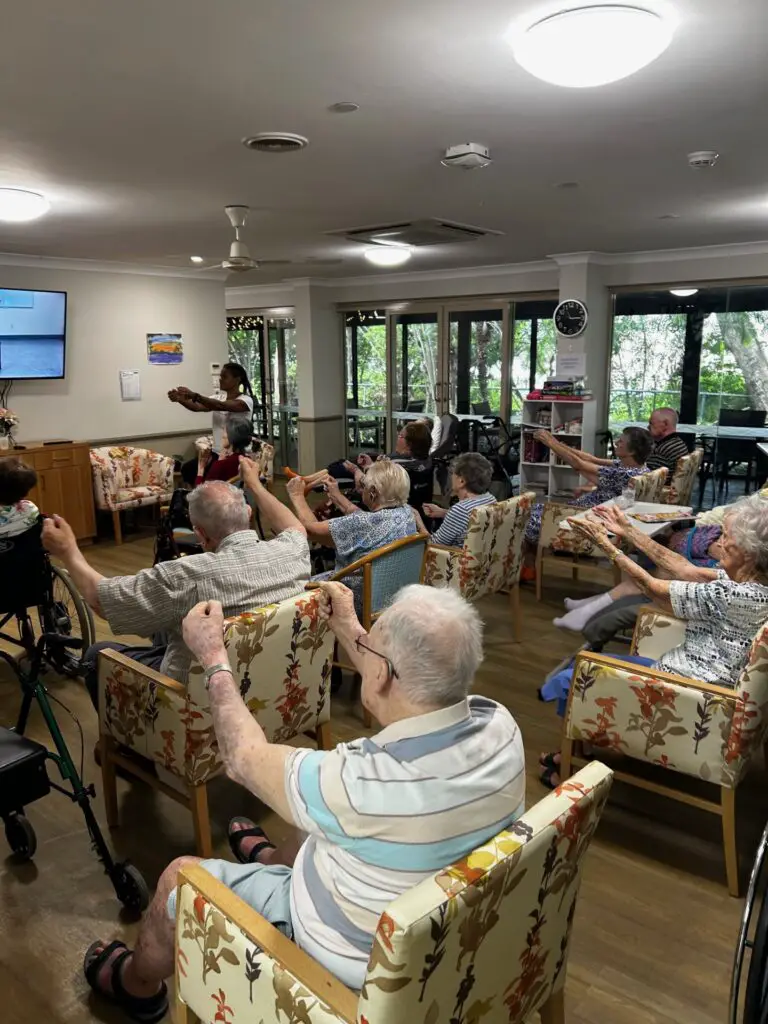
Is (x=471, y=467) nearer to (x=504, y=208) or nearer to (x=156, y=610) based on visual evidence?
(x=504, y=208)

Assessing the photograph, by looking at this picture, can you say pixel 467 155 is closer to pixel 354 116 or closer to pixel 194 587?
pixel 354 116

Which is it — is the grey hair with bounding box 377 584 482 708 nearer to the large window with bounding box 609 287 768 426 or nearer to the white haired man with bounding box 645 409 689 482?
the white haired man with bounding box 645 409 689 482

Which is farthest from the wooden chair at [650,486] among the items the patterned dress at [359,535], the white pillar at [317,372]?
the white pillar at [317,372]

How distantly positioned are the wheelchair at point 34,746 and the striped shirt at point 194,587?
0.28 m

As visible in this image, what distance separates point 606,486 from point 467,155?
2.47 meters

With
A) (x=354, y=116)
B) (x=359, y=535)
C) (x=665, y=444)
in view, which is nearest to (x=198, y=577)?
(x=359, y=535)

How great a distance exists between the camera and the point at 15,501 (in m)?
2.95

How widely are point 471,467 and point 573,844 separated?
9.43ft

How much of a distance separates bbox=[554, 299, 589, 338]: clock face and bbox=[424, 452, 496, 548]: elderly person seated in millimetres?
3352

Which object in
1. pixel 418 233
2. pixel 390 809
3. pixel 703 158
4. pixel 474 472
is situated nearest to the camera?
pixel 390 809

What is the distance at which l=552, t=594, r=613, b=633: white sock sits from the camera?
3.52 metres

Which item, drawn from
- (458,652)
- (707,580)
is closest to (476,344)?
(707,580)

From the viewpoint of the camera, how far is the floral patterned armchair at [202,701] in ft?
6.98

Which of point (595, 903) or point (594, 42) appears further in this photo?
point (595, 903)
